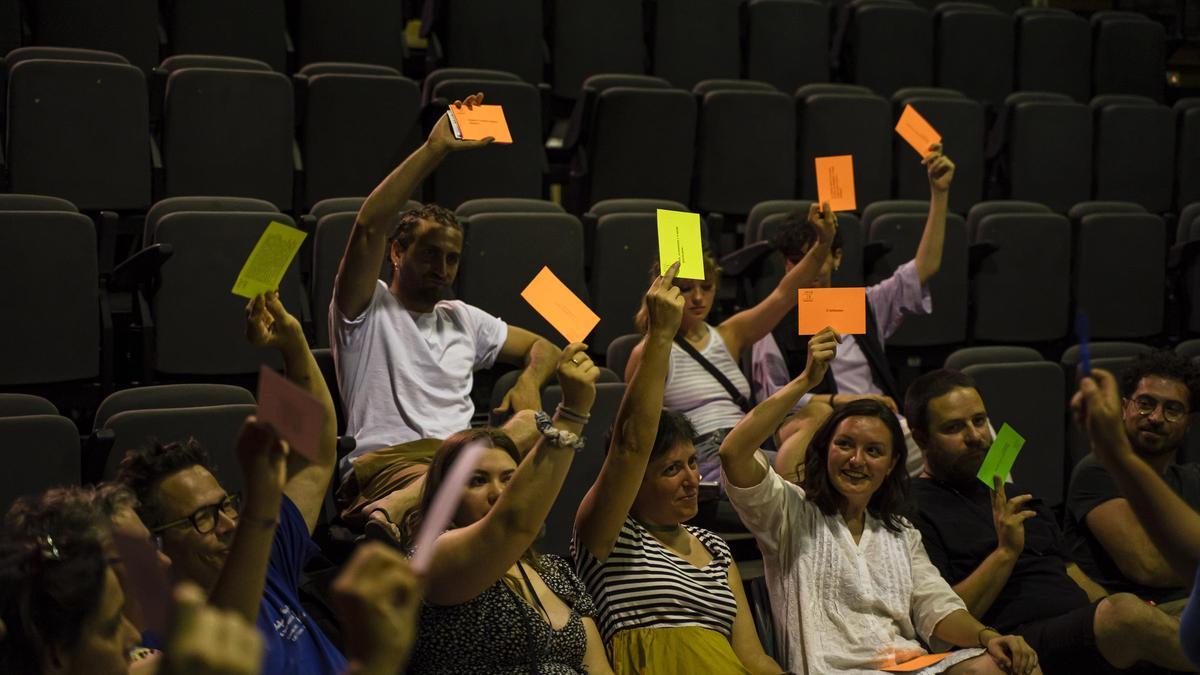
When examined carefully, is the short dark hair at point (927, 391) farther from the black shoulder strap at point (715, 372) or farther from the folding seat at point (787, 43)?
the folding seat at point (787, 43)

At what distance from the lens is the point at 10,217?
2.96 m

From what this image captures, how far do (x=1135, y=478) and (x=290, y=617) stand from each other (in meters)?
1.17

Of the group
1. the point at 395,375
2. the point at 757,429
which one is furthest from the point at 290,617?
the point at 395,375

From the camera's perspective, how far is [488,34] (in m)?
4.69

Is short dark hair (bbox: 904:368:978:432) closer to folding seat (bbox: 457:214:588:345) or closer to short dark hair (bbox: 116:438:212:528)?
folding seat (bbox: 457:214:588:345)

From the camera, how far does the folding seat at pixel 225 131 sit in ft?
12.0

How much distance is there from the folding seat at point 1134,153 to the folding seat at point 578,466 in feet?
9.73

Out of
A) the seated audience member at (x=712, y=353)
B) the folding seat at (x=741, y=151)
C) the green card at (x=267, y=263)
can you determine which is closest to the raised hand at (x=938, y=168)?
the seated audience member at (x=712, y=353)

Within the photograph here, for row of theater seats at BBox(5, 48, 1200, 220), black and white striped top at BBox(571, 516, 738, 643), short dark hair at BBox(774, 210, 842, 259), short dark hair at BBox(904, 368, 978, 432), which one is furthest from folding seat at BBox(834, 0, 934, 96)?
black and white striped top at BBox(571, 516, 738, 643)

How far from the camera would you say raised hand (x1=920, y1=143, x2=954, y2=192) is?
3.71 m

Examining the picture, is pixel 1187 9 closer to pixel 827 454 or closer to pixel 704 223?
pixel 704 223

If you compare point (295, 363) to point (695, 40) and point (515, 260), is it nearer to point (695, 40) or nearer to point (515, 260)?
point (515, 260)

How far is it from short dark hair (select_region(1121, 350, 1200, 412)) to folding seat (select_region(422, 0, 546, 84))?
2.50 metres

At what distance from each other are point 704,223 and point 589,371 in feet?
7.28
